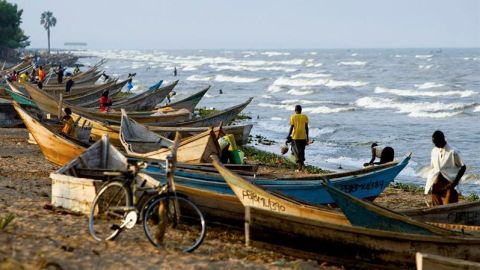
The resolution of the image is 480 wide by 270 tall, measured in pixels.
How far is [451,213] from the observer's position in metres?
9.99

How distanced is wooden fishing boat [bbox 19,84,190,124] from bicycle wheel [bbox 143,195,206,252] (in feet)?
39.5

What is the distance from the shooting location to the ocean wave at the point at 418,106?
42375 mm

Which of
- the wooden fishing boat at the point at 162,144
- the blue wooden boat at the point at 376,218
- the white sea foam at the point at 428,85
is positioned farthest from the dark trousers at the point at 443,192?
the white sea foam at the point at 428,85

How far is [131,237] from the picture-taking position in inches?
355

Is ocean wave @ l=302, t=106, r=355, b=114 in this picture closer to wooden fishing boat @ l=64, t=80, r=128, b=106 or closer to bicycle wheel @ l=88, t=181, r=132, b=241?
wooden fishing boat @ l=64, t=80, r=128, b=106

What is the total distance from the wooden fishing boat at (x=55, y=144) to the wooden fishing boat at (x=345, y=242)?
6.60 metres

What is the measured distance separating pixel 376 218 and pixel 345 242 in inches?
21.9

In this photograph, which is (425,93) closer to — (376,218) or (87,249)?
(376,218)

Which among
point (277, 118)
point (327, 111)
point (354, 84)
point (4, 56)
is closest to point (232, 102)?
point (327, 111)

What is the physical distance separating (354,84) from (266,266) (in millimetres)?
63574

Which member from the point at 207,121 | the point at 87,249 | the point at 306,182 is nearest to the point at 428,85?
the point at 207,121

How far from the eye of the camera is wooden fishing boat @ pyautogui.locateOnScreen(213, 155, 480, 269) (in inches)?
326

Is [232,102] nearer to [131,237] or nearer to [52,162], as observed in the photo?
[52,162]

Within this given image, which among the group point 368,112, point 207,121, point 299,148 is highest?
point 207,121
